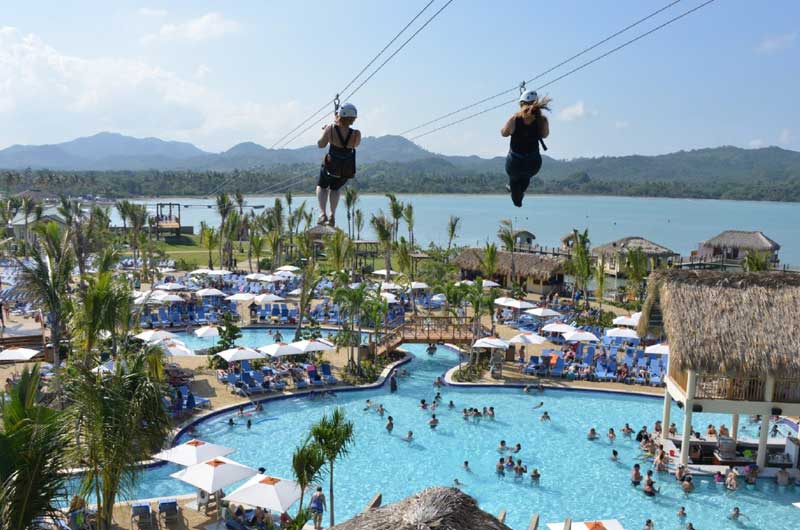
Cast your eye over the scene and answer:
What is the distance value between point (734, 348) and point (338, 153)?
12529mm

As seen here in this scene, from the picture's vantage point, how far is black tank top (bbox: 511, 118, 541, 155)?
719 centimetres

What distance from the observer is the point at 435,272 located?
40.4 meters

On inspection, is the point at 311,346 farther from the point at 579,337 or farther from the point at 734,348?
the point at 734,348

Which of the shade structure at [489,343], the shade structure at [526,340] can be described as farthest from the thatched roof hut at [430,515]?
the shade structure at [526,340]

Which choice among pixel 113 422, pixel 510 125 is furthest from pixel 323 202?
pixel 113 422

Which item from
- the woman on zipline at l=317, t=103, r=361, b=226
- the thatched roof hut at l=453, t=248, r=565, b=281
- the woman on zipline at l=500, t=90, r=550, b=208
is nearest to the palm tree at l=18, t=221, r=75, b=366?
the woman on zipline at l=317, t=103, r=361, b=226

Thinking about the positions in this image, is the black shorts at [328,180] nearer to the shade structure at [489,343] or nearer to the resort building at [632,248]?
the shade structure at [489,343]

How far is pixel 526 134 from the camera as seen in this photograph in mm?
7277

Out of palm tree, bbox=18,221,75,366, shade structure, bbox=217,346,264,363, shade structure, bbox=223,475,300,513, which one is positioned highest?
palm tree, bbox=18,221,75,366

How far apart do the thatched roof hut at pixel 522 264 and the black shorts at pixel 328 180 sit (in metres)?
32.1

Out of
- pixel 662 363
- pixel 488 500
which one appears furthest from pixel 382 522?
pixel 662 363

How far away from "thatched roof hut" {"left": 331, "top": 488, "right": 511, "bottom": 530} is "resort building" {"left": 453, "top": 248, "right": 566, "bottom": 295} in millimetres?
32354

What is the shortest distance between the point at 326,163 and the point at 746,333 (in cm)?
1288

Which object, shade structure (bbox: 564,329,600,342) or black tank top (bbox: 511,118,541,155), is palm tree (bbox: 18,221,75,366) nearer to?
black tank top (bbox: 511,118,541,155)
